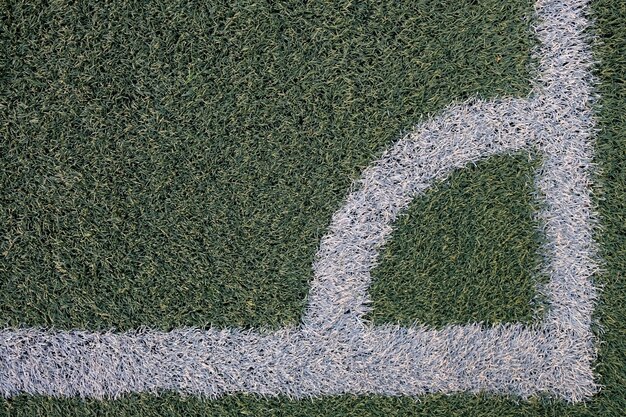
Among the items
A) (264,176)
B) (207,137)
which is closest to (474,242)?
(264,176)

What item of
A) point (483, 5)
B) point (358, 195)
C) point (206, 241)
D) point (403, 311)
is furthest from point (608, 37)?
point (206, 241)

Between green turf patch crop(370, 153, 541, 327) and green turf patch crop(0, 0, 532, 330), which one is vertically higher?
green turf patch crop(0, 0, 532, 330)

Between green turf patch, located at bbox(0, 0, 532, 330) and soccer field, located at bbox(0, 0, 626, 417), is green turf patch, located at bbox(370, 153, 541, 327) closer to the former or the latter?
soccer field, located at bbox(0, 0, 626, 417)

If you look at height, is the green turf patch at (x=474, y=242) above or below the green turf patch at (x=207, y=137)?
below

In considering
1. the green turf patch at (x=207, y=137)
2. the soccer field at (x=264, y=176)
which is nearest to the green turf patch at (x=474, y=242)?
the soccer field at (x=264, y=176)

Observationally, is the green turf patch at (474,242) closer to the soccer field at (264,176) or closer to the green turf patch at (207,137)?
the soccer field at (264,176)

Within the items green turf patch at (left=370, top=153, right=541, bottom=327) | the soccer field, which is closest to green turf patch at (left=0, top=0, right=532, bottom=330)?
the soccer field
